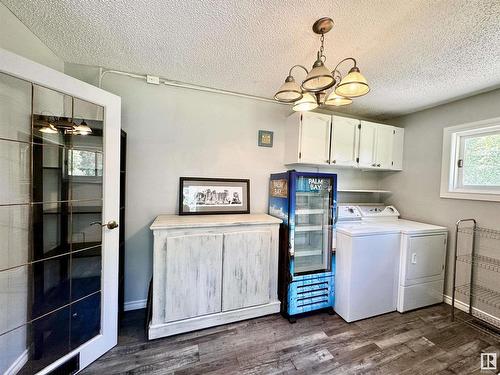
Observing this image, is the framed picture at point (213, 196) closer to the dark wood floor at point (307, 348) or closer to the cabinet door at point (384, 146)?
the dark wood floor at point (307, 348)

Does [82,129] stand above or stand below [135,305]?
above

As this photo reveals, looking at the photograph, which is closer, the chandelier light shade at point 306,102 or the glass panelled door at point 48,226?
the glass panelled door at point 48,226

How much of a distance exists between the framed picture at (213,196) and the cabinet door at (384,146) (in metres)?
1.83

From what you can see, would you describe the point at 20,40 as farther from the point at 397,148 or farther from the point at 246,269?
the point at 397,148

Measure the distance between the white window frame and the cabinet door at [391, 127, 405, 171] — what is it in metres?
0.49

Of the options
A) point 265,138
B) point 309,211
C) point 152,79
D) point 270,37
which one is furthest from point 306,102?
point 152,79

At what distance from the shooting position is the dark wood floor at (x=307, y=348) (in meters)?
1.50

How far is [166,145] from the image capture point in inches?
86.0

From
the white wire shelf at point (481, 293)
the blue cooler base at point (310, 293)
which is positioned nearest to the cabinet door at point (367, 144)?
the blue cooler base at point (310, 293)

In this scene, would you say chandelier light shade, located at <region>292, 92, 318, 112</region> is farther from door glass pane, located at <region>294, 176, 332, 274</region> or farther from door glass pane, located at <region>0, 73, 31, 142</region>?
door glass pane, located at <region>0, 73, 31, 142</region>

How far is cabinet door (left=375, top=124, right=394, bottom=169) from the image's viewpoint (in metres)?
2.75

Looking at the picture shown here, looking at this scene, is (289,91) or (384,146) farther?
(384,146)

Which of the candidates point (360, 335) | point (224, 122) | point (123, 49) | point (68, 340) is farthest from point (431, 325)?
point (123, 49)

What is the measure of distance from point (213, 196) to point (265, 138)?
97cm
